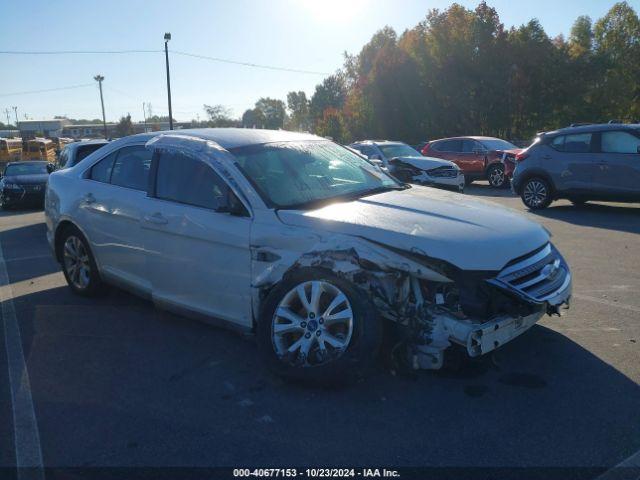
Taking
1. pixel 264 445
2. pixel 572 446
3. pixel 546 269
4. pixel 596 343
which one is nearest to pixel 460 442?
pixel 572 446

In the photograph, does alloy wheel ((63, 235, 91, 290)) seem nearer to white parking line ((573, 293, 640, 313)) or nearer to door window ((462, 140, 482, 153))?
white parking line ((573, 293, 640, 313))

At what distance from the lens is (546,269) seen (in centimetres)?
399

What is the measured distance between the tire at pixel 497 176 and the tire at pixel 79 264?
46.0ft

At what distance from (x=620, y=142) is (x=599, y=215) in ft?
4.46

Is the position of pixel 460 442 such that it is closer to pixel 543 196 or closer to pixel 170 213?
pixel 170 213

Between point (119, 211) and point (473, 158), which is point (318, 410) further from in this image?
point (473, 158)

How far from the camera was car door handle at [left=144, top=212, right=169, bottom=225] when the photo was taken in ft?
15.1

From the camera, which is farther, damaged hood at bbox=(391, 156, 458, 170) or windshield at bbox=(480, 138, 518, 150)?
windshield at bbox=(480, 138, 518, 150)

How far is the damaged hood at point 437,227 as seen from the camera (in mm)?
3539

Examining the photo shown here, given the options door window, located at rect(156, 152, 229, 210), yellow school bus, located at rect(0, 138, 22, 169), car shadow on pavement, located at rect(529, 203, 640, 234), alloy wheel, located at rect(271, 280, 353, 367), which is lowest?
car shadow on pavement, located at rect(529, 203, 640, 234)

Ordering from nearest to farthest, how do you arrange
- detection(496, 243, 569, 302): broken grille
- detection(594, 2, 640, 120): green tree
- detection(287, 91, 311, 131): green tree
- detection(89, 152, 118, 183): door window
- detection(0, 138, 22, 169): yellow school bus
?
detection(496, 243, 569, 302): broken grille
detection(89, 152, 118, 183): door window
detection(594, 2, 640, 120): green tree
detection(0, 138, 22, 169): yellow school bus
detection(287, 91, 311, 131): green tree

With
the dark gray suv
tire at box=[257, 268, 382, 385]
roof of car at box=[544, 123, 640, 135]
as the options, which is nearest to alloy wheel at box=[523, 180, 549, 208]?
the dark gray suv

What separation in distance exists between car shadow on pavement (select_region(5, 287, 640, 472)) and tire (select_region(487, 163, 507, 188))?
13491 mm

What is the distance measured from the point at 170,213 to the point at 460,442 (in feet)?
9.04
